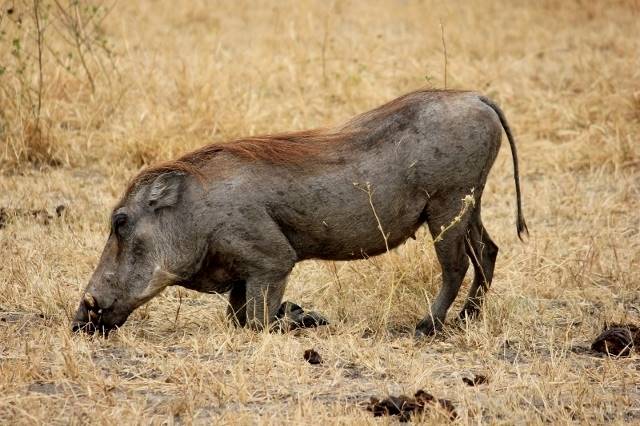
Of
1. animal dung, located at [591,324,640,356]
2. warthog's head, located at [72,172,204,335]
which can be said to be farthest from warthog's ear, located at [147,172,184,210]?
animal dung, located at [591,324,640,356]

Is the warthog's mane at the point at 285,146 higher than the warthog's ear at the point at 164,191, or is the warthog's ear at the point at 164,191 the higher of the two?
the warthog's mane at the point at 285,146

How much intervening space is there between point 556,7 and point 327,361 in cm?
868

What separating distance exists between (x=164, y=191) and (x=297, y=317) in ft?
2.82

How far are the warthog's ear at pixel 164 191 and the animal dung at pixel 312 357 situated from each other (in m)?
0.99

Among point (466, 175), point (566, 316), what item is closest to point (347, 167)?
point (466, 175)

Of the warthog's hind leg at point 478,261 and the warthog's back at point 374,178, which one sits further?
the warthog's hind leg at point 478,261

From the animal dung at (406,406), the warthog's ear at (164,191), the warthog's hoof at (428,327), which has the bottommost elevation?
the warthog's hoof at (428,327)

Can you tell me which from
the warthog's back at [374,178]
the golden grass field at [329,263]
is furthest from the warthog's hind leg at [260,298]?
the warthog's back at [374,178]

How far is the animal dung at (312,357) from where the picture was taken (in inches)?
185

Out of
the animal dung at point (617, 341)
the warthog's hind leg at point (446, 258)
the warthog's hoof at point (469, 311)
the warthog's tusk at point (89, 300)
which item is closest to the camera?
the animal dung at point (617, 341)

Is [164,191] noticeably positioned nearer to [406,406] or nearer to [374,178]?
[374,178]

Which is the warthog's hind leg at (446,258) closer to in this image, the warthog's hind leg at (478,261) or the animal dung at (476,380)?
the warthog's hind leg at (478,261)

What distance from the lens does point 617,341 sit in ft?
16.4

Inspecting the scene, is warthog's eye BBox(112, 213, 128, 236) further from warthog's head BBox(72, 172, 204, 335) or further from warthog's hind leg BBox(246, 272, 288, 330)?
warthog's hind leg BBox(246, 272, 288, 330)
